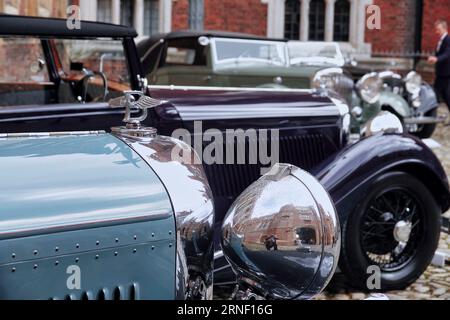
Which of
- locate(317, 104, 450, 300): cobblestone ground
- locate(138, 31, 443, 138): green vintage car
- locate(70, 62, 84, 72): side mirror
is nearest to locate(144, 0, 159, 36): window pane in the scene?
locate(138, 31, 443, 138): green vintage car

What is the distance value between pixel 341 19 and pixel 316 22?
586 mm

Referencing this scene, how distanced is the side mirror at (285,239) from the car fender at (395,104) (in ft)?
24.8

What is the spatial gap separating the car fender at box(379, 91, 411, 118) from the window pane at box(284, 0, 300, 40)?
6476 millimetres

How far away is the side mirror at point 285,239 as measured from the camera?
1769mm

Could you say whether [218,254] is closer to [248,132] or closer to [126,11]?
[248,132]

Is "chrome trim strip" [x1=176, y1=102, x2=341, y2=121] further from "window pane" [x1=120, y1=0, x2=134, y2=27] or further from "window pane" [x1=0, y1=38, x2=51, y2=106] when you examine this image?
"window pane" [x1=120, y1=0, x2=134, y2=27]

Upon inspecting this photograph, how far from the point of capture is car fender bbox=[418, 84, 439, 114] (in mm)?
9602

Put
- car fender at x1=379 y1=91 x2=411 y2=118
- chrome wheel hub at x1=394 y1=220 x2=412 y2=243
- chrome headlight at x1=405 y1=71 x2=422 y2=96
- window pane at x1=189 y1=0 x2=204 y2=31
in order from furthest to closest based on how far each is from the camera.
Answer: window pane at x1=189 y1=0 x2=204 y2=31 → chrome headlight at x1=405 y1=71 x2=422 y2=96 → car fender at x1=379 y1=91 x2=411 y2=118 → chrome wheel hub at x1=394 y1=220 x2=412 y2=243

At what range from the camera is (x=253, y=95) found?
4.36m

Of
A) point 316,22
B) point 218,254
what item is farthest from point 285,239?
point 316,22

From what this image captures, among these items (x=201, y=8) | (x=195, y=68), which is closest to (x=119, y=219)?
(x=195, y=68)

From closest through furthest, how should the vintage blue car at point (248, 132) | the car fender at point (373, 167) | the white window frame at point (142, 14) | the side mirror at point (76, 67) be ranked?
the vintage blue car at point (248, 132) → the car fender at point (373, 167) → the side mirror at point (76, 67) → the white window frame at point (142, 14)

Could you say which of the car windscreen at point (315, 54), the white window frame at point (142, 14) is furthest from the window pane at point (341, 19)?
the car windscreen at point (315, 54)

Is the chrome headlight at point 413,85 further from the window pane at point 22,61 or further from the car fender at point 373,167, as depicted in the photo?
the window pane at point 22,61
